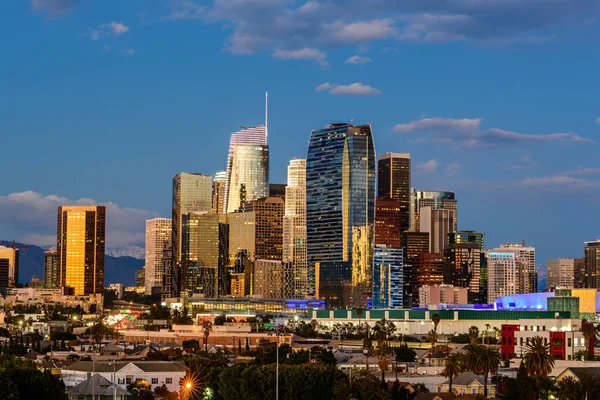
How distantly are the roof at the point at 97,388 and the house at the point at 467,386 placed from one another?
42293mm

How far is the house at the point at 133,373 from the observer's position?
163 metres

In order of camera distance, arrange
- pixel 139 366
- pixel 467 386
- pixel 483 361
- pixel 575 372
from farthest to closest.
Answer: pixel 139 366 < pixel 467 386 < pixel 483 361 < pixel 575 372

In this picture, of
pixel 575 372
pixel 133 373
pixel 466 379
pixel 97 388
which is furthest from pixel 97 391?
pixel 575 372

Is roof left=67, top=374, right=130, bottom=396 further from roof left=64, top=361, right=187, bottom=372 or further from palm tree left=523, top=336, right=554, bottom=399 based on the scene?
palm tree left=523, top=336, right=554, bottom=399

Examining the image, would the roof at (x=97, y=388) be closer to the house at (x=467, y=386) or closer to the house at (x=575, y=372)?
the house at (x=467, y=386)

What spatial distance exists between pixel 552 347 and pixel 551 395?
181 feet

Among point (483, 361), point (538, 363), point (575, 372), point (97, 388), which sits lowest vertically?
point (97, 388)

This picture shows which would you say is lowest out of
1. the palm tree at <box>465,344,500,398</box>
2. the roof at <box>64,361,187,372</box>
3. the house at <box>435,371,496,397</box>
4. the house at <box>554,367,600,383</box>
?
the house at <box>435,371,496,397</box>

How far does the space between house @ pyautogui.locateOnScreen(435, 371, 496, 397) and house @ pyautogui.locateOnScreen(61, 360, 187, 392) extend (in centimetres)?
3519

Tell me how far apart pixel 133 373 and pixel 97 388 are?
19.0 meters

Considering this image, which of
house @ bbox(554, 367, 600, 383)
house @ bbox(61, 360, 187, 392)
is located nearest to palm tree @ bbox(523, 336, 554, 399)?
house @ bbox(554, 367, 600, 383)

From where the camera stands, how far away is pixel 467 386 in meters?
160

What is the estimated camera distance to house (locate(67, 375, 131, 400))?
14250 centimetres

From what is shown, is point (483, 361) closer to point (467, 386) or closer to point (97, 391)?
point (467, 386)
